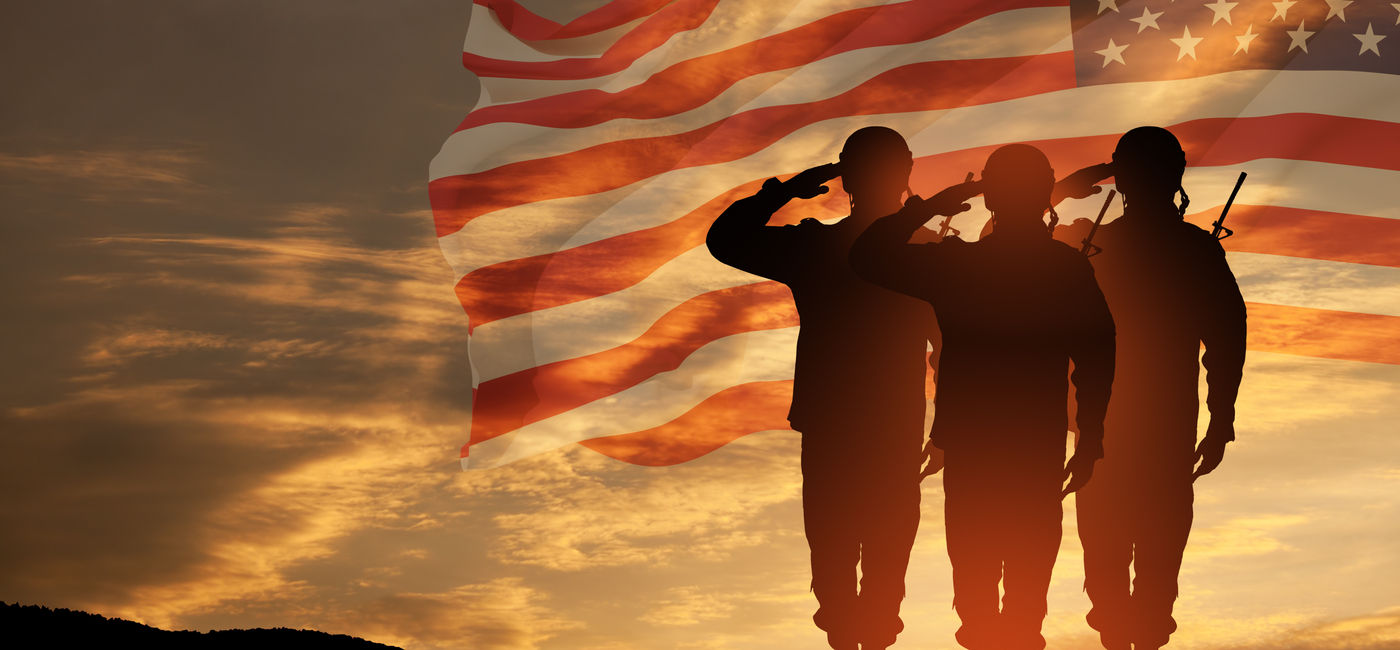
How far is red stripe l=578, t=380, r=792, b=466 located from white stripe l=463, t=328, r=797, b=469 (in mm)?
81

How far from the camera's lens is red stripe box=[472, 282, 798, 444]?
1171cm

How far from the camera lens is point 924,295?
23.5 ft

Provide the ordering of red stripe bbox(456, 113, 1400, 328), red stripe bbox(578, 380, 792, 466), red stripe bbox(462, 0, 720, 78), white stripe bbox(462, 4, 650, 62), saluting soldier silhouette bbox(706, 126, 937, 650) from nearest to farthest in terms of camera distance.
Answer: saluting soldier silhouette bbox(706, 126, 937, 650) < red stripe bbox(456, 113, 1400, 328) < red stripe bbox(578, 380, 792, 466) < red stripe bbox(462, 0, 720, 78) < white stripe bbox(462, 4, 650, 62)

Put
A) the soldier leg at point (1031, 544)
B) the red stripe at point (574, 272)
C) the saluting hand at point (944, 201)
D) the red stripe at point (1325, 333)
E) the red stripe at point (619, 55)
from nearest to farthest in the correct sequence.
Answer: the saluting hand at point (944, 201)
the soldier leg at point (1031, 544)
the red stripe at point (1325, 333)
the red stripe at point (619, 55)
the red stripe at point (574, 272)

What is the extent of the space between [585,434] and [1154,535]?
5.57 meters

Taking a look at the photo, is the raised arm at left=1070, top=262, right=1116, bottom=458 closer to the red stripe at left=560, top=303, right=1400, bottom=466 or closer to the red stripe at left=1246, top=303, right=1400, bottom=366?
the red stripe at left=560, top=303, right=1400, bottom=466

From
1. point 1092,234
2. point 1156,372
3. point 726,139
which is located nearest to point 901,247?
point 1092,234

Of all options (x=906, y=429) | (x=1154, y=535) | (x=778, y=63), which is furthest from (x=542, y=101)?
(x=1154, y=535)

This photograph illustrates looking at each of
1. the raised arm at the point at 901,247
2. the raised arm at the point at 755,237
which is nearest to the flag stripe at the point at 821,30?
the raised arm at the point at 755,237

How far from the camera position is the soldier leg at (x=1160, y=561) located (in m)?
8.59

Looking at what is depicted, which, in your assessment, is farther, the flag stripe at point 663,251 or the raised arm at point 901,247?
the flag stripe at point 663,251

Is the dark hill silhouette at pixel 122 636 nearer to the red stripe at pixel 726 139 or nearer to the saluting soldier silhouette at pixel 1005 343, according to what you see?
the red stripe at pixel 726 139

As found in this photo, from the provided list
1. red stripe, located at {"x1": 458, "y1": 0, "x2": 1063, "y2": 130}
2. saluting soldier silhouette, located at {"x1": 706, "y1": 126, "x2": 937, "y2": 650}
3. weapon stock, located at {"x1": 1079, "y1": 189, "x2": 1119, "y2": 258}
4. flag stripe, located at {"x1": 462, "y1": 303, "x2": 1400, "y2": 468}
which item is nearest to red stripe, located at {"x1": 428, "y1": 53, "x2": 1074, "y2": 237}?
red stripe, located at {"x1": 458, "y1": 0, "x2": 1063, "y2": 130}

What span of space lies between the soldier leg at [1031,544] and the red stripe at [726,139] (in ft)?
16.9
